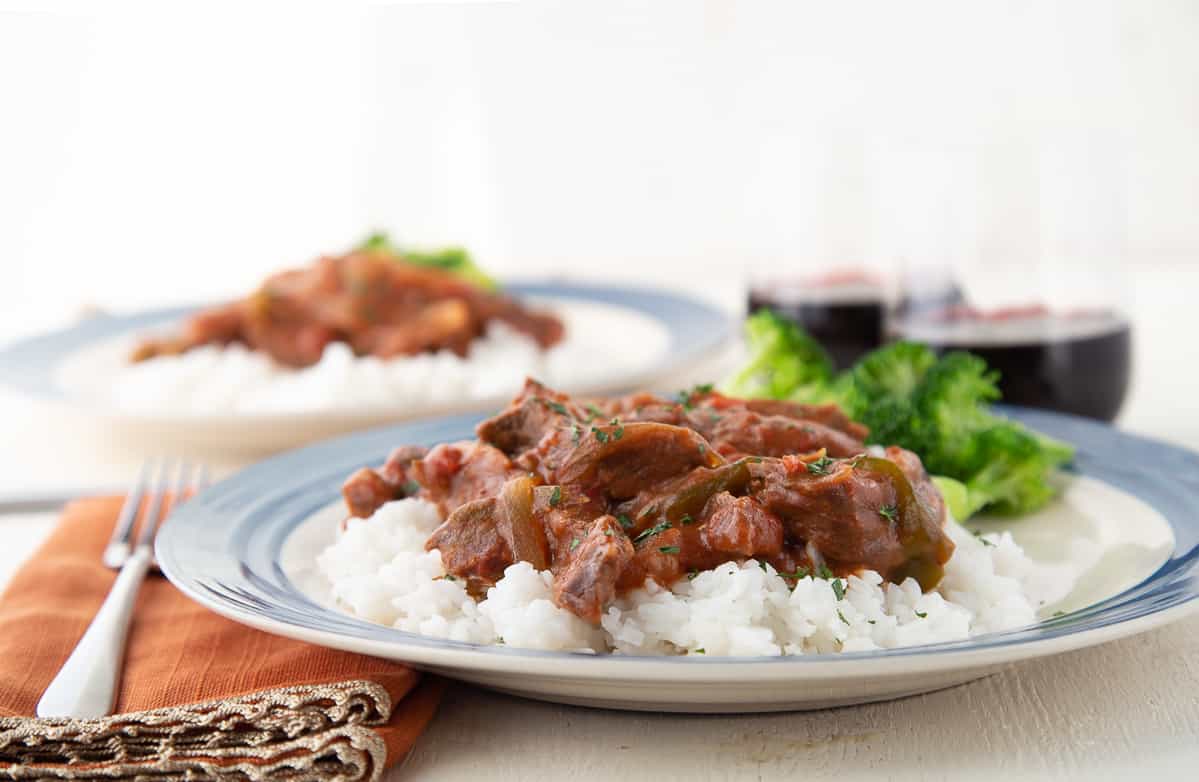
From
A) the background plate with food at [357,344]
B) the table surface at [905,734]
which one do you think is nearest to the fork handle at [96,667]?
the table surface at [905,734]

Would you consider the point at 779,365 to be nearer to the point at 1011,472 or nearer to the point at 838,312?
the point at 1011,472

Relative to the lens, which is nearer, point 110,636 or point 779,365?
point 110,636

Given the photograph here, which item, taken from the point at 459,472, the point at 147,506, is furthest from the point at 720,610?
the point at 147,506

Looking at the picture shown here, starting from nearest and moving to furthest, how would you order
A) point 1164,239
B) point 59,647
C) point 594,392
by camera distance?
point 59,647, point 594,392, point 1164,239

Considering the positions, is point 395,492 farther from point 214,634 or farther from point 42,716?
point 42,716

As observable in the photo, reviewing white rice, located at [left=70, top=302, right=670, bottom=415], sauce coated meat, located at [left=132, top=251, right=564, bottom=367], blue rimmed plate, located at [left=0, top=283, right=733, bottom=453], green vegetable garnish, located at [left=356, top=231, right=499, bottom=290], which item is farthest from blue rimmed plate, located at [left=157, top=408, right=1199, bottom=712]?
green vegetable garnish, located at [left=356, top=231, right=499, bottom=290]

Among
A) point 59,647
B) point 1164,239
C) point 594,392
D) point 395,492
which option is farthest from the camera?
point 1164,239

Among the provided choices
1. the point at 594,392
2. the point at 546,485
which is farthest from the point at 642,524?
the point at 594,392
